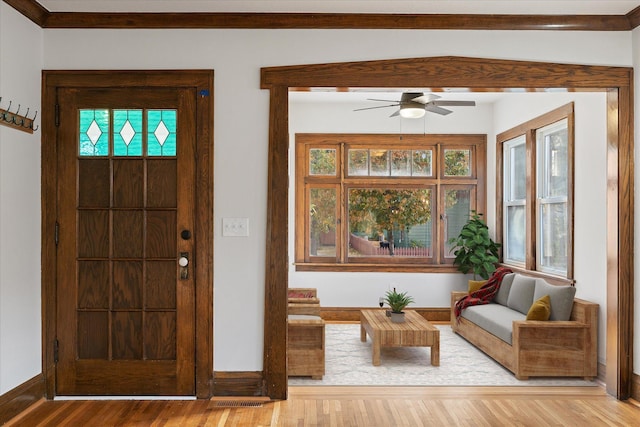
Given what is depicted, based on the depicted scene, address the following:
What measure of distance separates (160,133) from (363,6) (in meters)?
1.68

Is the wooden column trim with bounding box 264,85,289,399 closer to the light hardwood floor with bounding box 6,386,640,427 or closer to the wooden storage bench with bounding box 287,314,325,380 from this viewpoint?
the light hardwood floor with bounding box 6,386,640,427

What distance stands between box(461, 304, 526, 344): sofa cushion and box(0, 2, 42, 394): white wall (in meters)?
3.80

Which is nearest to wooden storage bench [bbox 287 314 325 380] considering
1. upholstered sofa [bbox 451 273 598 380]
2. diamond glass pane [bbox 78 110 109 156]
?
upholstered sofa [bbox 451 273 598 380]

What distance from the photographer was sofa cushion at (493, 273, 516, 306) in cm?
607

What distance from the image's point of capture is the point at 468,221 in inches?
291

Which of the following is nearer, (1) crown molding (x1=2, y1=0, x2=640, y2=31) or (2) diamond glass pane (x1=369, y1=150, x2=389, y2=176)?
(1) crown molding (x1=2, y1=0, x2=640, y2=31)

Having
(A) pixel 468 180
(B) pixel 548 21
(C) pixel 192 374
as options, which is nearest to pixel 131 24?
(C) pixel 192 374

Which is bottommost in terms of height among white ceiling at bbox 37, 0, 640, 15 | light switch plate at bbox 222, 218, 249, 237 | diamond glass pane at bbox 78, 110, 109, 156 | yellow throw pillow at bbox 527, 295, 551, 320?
yellow throw pillow at bbox 527, 295, 551, 320

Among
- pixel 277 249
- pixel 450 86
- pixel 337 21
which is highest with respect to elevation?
pixel 337 21

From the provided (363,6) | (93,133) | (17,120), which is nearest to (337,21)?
(363,6)

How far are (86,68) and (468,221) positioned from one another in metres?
5.14

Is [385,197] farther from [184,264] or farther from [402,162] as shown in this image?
[184,264]

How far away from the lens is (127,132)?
397cm

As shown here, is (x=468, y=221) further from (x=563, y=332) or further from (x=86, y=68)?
(x=86, y=68)
